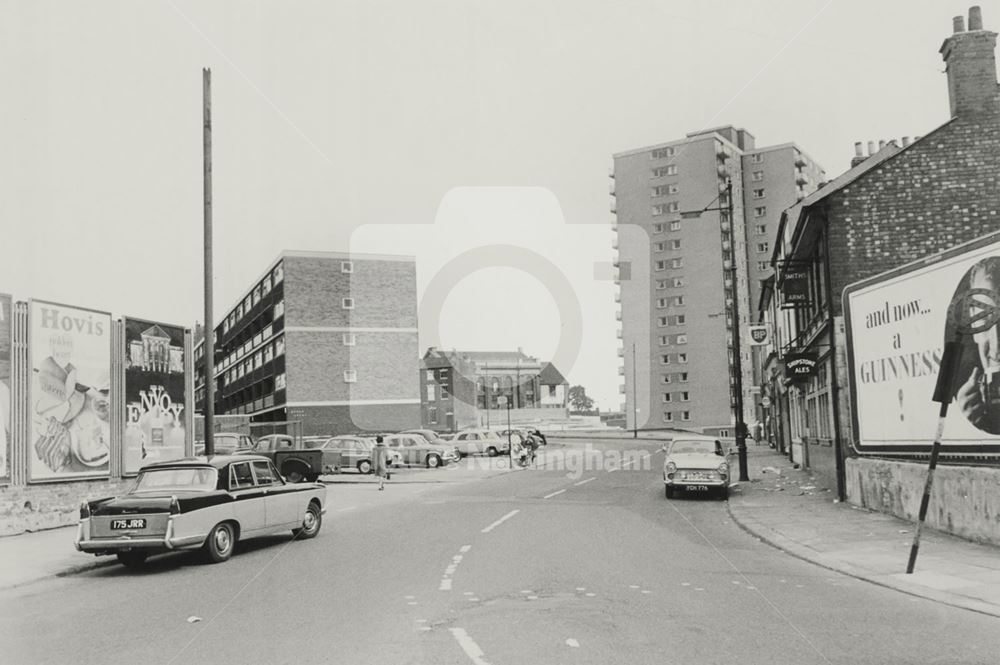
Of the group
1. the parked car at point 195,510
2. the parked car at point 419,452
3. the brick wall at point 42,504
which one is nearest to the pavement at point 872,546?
the parked car at point 195,510

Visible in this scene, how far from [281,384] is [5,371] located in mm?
53875

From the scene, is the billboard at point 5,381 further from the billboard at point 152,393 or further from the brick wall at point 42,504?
the billboard at point 152,393

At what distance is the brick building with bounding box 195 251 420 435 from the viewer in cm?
6844

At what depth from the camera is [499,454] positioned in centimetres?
5225

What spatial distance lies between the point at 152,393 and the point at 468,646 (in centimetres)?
1709

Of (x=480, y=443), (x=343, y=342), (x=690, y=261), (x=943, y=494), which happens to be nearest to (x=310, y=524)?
(x=943, y=494)

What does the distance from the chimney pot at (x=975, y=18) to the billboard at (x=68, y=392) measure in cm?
2135

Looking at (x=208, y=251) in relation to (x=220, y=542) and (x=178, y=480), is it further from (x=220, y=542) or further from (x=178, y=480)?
(x=220, y=542)

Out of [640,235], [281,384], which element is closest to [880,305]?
[281,384]

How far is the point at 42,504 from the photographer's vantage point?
17.3 m

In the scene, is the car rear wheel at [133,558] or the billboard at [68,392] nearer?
the car rear wheel at [133,558]

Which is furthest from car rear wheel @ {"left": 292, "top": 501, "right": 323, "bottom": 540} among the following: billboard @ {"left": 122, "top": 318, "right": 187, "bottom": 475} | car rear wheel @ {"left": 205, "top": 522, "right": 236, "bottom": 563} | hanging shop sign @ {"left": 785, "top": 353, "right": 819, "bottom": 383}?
hanging shop sign @ {"left": 785, "top": 353, "right": 819, "bottom": 383}

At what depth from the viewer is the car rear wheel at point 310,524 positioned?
48.4ft

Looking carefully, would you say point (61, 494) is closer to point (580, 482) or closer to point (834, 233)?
point (580, 482)
